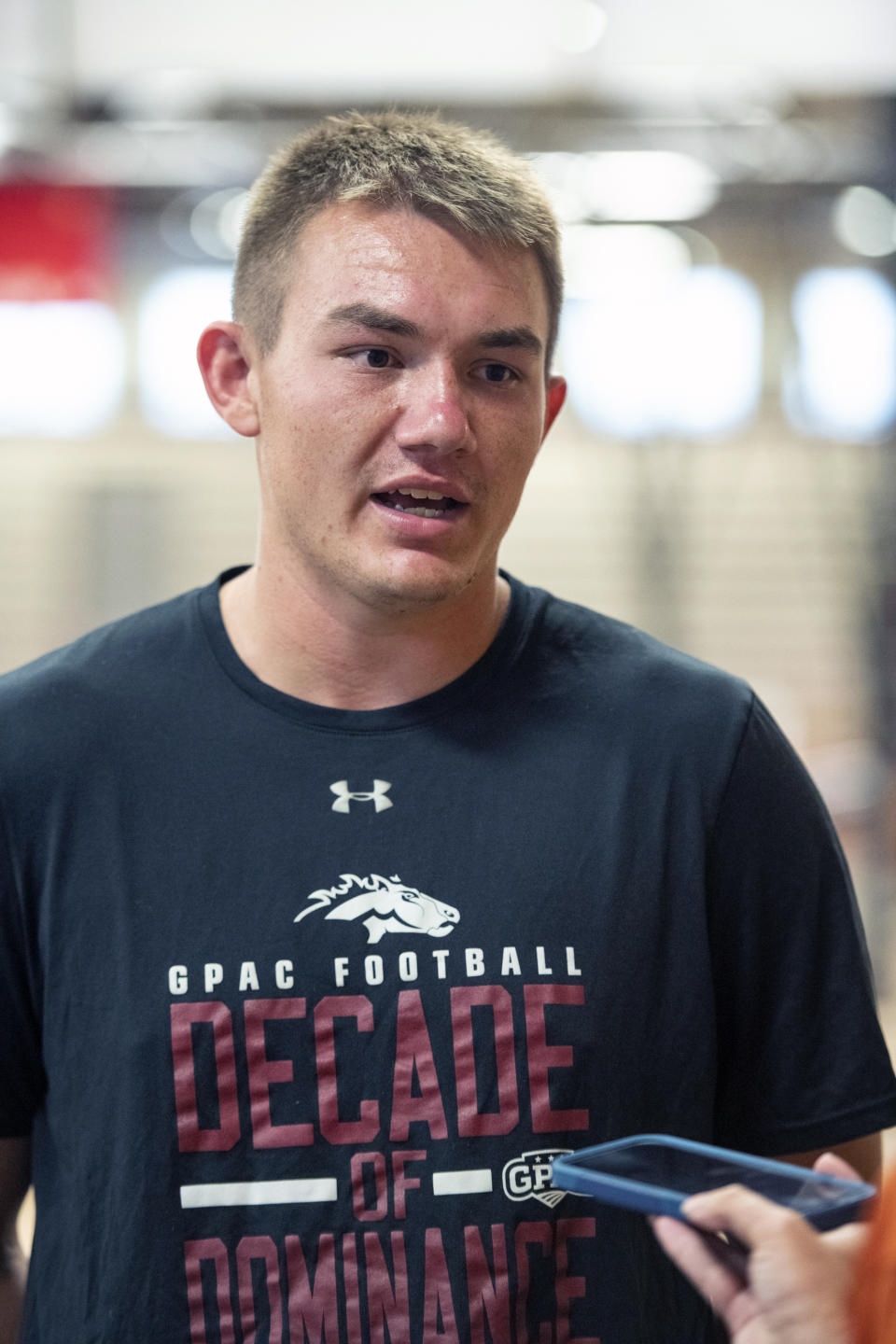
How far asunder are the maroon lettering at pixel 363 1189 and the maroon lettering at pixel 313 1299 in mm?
45

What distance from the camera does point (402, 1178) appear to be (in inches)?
52.3

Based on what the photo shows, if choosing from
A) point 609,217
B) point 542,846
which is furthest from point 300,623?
point 609,217

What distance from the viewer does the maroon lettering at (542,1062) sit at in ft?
4.40

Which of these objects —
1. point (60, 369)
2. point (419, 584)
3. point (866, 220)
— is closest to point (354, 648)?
point (419, 584)

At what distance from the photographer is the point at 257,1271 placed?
131cm

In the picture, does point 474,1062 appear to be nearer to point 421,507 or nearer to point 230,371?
point 421,507

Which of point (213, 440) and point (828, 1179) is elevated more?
point (213, 440)

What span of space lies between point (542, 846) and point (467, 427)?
1.47 ft

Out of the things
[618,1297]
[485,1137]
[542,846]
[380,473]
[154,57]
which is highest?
[154,57]

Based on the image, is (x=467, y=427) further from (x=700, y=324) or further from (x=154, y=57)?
(x=700, y=324)

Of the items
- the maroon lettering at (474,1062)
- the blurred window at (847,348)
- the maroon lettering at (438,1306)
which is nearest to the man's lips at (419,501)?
the maroon lettering at (474,1062)

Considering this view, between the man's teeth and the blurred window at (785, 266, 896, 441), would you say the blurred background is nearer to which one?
the blurred window at (785, 266, 896, 441)

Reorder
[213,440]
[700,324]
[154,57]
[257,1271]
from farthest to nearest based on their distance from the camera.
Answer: [213,440]
[700,324]
[154,57]
[257,1271]

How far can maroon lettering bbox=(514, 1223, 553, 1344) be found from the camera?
1.32 m
